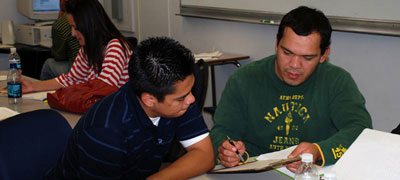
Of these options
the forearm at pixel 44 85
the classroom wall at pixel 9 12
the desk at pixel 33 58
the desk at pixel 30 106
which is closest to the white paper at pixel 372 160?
the desk at pixel 30 106

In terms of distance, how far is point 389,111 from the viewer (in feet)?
8.96

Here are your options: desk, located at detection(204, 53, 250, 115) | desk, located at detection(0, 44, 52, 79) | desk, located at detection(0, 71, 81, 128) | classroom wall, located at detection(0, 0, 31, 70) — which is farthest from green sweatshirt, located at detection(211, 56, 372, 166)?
classroom wall, located at detection(0, 0, 31, 70)

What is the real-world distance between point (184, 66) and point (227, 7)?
235cm

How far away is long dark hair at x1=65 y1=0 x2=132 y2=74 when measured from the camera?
98.9 inches

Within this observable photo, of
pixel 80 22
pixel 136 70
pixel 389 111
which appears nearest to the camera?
pixel 136 70

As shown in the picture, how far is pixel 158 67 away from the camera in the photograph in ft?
4.26

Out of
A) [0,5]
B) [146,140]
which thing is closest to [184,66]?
[146,140]

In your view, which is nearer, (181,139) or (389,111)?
(181,139)

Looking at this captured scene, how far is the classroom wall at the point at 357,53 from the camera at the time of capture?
2680mm

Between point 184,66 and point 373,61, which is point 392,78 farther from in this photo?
point 184,66

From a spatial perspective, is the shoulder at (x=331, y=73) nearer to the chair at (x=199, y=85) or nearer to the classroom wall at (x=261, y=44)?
the chair at (x=199, y=85)

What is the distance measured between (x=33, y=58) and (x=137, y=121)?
142 inches

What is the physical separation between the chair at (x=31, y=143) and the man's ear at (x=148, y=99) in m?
0.40

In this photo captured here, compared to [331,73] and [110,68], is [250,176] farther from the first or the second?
[110,68]
